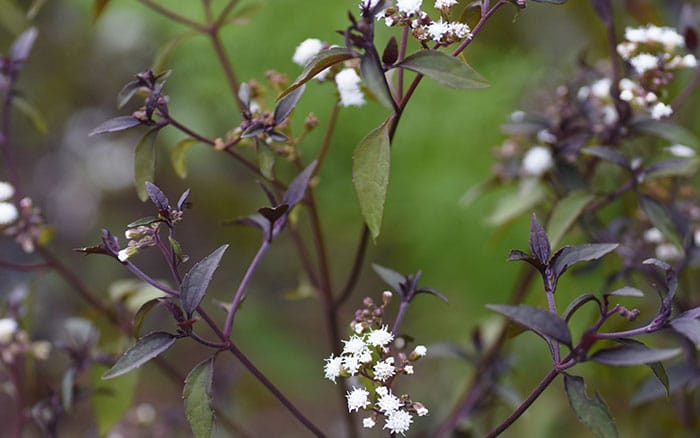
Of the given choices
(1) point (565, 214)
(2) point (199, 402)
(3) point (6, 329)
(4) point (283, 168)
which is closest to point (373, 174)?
(2) point (199, 402)

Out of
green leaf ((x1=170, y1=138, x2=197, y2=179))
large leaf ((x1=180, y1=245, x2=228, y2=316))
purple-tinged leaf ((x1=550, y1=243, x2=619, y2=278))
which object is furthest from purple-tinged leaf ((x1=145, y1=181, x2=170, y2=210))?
purple-tinged leaf ((x1=550, y1=243, x2=619, y2=278))

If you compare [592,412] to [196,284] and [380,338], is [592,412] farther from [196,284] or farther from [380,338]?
[196,284]

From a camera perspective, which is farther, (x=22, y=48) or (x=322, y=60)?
(x=22, y=48)

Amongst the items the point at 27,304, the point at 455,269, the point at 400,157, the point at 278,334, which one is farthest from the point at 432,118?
the point at 27,304

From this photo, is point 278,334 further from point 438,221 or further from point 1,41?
point 1,41

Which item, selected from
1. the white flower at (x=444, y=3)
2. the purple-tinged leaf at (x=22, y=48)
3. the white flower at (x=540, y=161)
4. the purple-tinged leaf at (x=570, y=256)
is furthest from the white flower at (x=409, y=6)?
the purple-tinged leaf at (x=22, y=48)

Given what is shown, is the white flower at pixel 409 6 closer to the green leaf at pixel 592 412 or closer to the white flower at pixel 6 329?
the green leaf at pixel 592 412
